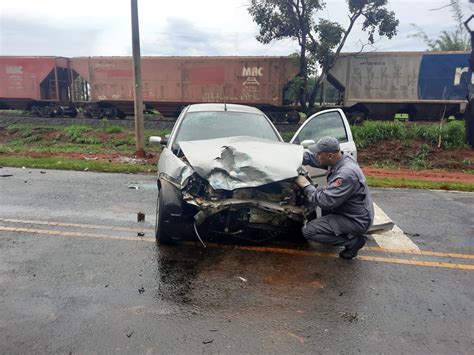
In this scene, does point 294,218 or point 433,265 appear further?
point 433,265

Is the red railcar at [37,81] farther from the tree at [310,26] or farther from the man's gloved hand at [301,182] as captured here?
the man's gloved hand at [301,182]

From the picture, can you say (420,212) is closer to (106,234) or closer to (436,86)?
(106,234)

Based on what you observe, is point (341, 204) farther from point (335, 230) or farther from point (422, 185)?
point (422, 185)

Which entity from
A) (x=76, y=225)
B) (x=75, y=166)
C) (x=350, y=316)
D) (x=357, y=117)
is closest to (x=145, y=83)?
(x=357, y=117)

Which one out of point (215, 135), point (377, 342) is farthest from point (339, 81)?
point (377, 342)

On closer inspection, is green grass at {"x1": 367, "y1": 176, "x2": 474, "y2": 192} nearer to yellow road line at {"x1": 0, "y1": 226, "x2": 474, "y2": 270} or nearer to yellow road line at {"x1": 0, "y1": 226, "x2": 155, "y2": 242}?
yellow road line at {"x1": 0, "y1": 226, "x2": 474, "y2": 270}

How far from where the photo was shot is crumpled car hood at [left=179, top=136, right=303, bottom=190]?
3.74 meters

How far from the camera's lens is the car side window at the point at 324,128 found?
5.98m

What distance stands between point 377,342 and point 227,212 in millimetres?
1746

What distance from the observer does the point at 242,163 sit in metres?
Result: 3.87

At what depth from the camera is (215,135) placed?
17.3ft

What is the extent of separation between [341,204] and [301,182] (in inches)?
21.5

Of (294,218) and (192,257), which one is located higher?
(294,218)

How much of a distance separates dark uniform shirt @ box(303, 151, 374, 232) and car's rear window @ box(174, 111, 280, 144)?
5.36 ft
